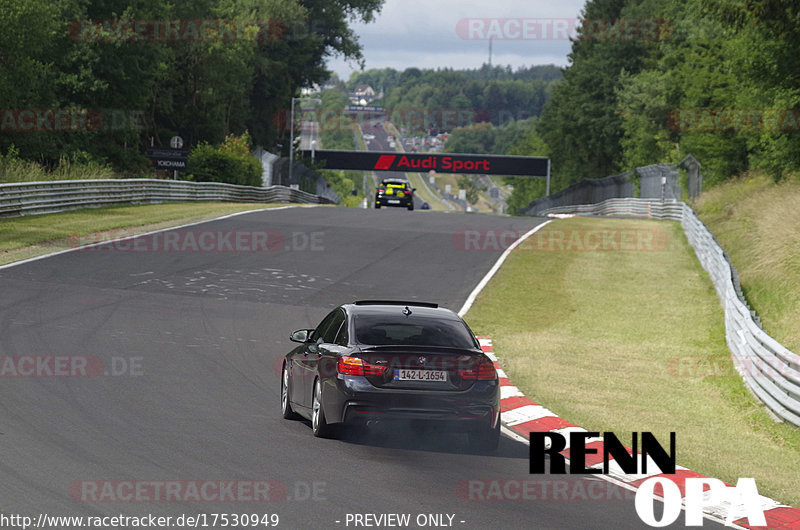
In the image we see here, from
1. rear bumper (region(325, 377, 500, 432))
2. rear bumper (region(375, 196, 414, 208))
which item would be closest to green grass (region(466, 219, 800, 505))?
rear bumper (region(325, 377, 500, 432))

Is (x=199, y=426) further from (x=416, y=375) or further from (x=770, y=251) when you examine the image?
(x=770, y=251)

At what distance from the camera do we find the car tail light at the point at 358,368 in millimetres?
9641

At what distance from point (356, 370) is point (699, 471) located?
123 inches

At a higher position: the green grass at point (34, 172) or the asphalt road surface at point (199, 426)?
the green grass at point (34, 172)

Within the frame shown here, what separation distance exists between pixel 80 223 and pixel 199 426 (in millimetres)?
22921

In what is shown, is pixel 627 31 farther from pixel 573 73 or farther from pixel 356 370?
pixel 356 370

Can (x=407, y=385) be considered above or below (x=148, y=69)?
below

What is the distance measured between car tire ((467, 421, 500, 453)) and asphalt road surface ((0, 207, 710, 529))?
0.45 ft

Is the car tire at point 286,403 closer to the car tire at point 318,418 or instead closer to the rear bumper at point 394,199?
the car tire at point 318,418

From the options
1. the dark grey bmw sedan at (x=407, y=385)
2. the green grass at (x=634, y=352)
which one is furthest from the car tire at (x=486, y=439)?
the green grass at (x=634, y=352)

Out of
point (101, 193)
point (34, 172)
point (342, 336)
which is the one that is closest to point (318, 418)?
point (342, 336)

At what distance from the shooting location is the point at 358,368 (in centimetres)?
969

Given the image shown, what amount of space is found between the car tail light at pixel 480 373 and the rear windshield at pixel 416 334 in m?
0.31

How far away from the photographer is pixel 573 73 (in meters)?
115
